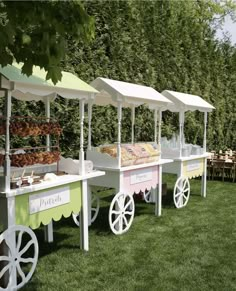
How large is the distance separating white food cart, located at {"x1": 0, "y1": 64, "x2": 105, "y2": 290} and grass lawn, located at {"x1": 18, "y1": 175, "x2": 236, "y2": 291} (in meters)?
0.33

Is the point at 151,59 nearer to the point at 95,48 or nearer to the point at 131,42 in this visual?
the point at 131,42

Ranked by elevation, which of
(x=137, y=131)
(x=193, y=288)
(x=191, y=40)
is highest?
(x=191, y=40)

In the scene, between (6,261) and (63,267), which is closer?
(6,261)

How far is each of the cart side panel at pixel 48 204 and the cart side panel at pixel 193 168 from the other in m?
3.39

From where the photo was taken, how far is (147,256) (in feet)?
16.4

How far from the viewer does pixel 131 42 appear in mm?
10172

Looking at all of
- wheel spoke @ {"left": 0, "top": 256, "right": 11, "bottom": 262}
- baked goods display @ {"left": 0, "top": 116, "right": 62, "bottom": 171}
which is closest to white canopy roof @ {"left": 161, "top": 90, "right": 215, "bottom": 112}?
baked goods display @ {"left": 0, "top": 116, "right": 62, "bottom": 171}

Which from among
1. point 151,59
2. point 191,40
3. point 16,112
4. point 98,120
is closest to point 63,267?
point 16,112

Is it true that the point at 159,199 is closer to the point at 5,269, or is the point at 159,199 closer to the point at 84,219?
the point at 84,219

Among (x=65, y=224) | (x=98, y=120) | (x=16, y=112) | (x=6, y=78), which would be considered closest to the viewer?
(x=6, y=78)

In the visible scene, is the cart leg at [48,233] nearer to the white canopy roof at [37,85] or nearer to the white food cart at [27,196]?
the white food cart at [27,196]

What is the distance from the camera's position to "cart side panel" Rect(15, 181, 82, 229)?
4023 millimetres

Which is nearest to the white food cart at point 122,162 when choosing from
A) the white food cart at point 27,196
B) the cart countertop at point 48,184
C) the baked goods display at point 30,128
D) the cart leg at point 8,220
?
the cart countertop at point 48,184

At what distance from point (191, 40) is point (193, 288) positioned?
32.8 ft
